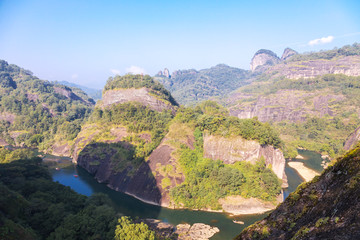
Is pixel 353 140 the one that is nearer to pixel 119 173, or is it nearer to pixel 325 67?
pixel 119 173

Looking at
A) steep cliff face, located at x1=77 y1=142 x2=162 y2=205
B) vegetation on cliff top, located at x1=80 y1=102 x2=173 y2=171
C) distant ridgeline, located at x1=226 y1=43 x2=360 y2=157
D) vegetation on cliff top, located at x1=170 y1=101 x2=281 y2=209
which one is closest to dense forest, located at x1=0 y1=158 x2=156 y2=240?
steep cliff face, located at x1=77 y1=142 x2=162 y2=205

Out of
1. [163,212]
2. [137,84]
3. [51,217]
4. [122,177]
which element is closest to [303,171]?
[163,212]

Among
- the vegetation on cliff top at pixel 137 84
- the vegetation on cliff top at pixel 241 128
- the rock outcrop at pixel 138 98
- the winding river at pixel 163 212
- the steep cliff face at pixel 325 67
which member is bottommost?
the winding river at pixel 163 212

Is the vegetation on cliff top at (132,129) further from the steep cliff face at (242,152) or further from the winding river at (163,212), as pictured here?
the steep cliff face at (242,152)

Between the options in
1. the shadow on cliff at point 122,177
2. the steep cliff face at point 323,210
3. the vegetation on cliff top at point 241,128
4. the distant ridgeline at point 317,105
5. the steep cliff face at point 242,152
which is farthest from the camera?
the distant ridgeline at point 317,105

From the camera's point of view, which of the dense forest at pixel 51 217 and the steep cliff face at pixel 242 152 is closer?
the dense forest at pixel 51 217

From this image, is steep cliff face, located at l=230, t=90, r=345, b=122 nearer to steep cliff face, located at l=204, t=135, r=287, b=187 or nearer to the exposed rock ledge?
steep cliff face, located at l=204, t=135, r=287, b=187

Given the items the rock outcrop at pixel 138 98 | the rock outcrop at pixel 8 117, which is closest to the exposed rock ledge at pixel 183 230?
the rock outcrop at pixel 138 98
